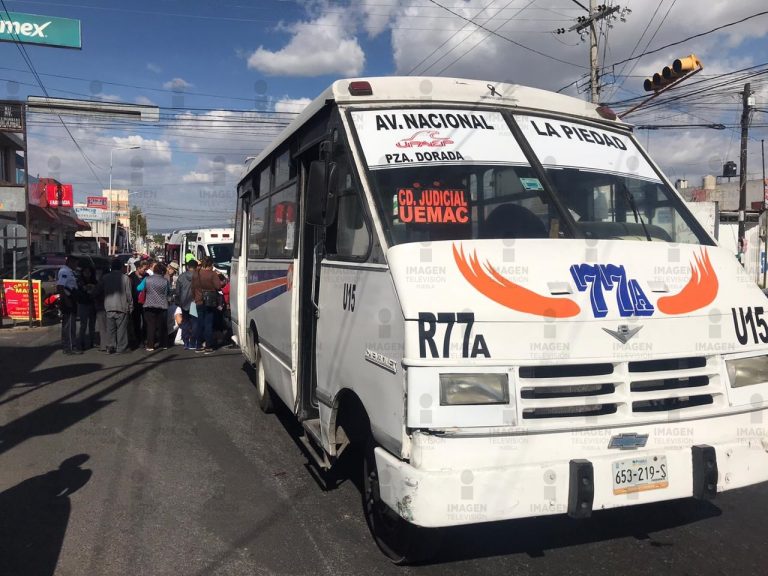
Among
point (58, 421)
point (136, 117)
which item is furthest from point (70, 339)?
point (136, 117)

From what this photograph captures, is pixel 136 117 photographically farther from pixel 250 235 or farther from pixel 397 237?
pixel 397 237

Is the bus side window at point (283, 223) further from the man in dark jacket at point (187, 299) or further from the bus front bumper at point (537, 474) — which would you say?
the man in dark jacket at point (187, 299)

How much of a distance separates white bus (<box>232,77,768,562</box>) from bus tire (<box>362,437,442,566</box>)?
0.05 ft

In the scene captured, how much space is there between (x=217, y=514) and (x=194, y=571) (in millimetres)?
865

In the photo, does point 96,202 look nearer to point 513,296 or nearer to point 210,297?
point 210,297

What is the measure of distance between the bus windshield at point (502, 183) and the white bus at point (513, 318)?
14mm

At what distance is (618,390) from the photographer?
337 centimetres

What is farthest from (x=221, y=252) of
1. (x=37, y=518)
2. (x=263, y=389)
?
(x=37, y=518)

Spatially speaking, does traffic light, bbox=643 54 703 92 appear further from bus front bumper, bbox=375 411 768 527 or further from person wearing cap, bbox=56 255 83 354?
person wearing cap, bbox=56 255 83 354

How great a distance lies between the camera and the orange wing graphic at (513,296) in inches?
130

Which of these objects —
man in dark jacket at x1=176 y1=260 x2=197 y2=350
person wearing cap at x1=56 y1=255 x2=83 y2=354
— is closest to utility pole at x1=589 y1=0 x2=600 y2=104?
man in dark jacket at x1=176 y1=260 x2=197 y2=350

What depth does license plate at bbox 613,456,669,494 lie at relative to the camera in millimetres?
3283

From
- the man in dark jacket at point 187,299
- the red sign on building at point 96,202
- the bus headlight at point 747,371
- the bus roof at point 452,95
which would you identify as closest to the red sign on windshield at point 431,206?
the bus roof at point 452,95

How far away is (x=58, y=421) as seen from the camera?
23.4ft
